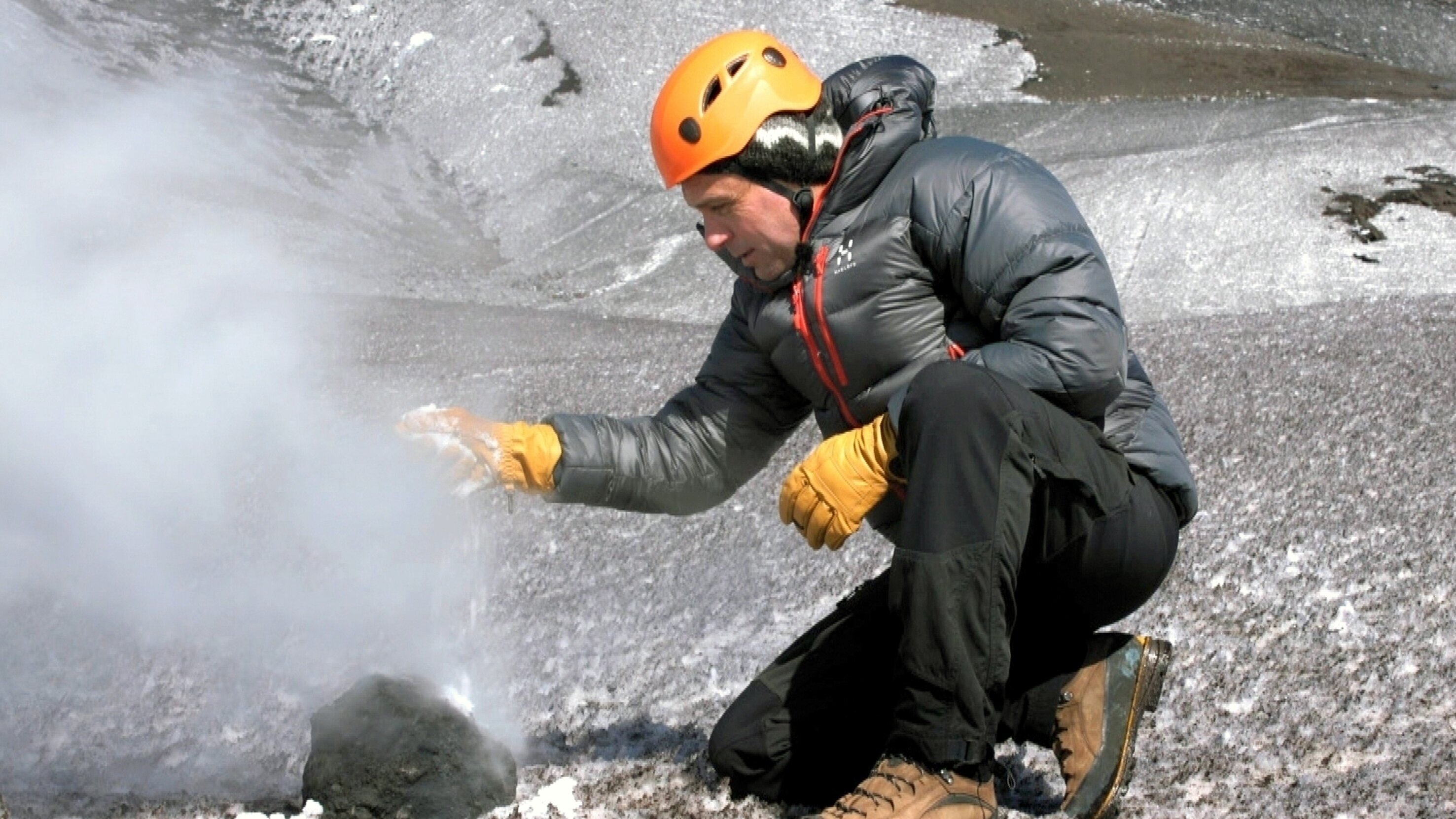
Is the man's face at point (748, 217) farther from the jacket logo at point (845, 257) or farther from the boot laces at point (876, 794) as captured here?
the boot laces at point (876, 794)

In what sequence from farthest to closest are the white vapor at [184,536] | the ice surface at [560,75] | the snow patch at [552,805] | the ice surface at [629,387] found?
the ice surface at [560,75] → the white vapor at [184,536] → the ice surface at [629,387] → the snow patch at [552,805]

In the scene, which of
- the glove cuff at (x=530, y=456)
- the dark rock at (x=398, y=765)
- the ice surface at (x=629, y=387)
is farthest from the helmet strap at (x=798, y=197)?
the dark rock at (x=398, y=765)

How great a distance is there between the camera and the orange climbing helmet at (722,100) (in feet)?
8.42

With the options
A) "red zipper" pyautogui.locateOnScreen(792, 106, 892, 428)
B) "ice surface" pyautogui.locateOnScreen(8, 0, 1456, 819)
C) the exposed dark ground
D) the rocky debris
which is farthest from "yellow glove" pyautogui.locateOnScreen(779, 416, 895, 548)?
the exposed dark ground

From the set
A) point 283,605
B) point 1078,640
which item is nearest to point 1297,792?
point 1078,640

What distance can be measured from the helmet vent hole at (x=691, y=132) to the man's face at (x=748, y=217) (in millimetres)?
66

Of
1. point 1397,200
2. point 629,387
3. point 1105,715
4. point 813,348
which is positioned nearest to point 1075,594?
point 1105,715

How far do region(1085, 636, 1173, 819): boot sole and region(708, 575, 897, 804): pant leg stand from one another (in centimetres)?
43

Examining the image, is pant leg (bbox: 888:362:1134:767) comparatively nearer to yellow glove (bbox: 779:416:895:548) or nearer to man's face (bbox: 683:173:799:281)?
yellow glove (bbox: 779:416:895:548)

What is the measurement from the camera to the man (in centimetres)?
229

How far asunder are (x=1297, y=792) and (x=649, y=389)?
2.30 meters

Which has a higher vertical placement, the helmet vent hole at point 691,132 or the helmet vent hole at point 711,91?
the helmet vent hole at point 711,91

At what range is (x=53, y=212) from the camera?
556 cm

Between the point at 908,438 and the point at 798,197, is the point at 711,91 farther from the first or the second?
the point at 908,438
